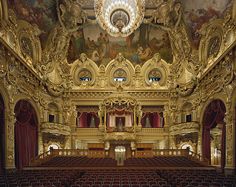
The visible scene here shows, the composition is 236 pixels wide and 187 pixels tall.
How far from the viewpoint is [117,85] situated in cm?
2405

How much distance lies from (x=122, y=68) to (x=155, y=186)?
18.1 m

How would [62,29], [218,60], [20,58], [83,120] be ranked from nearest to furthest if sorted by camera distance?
[218,60] < [20,58] < [62,29] < [83,120]

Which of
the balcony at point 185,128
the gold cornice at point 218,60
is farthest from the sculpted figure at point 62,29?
the balcony at point 185,128

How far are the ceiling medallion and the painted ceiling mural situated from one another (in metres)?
6.18

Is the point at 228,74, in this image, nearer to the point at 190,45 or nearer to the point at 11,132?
the point at 190,45

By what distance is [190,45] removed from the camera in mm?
21250

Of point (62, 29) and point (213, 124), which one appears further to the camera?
point (62, 29)

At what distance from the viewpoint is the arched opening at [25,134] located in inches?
622

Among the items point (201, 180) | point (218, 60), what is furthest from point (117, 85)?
point (201, 180)

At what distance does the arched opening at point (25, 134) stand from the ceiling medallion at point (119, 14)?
6961 mm

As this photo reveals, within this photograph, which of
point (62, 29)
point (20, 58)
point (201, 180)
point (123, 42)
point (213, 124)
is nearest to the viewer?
point (201, 180)

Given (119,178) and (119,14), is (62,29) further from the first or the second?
(119,178)

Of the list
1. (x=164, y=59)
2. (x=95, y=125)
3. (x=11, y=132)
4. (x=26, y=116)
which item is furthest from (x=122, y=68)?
(x=11, y=132)

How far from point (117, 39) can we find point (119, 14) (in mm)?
9954
